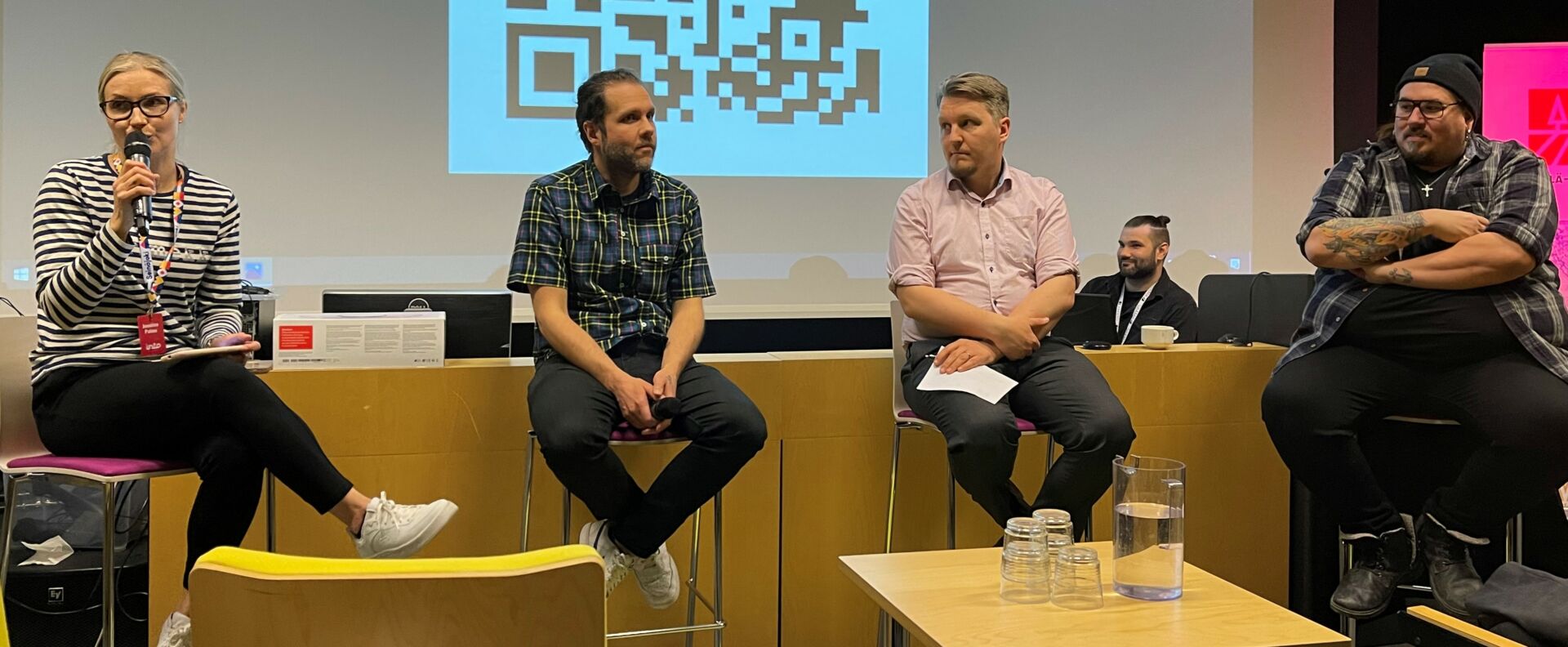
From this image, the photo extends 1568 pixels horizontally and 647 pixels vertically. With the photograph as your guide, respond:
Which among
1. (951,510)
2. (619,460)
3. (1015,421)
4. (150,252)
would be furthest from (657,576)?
(150,252)

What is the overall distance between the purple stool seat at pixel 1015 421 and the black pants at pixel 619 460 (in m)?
0.42

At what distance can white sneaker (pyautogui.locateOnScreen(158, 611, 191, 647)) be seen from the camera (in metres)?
2.02

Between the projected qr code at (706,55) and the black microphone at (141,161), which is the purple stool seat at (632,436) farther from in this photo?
the projected qr code at (706,55)

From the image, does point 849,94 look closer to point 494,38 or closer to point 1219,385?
point 494,38

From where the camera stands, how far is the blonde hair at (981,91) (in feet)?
9.07

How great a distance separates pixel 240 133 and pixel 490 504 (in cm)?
246

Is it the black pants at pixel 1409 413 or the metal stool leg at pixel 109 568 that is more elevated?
the black pants at pixel 1409 413

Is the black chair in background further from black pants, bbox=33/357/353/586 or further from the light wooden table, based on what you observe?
black pants, bbox=33/357/353/586

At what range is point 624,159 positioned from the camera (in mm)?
2580

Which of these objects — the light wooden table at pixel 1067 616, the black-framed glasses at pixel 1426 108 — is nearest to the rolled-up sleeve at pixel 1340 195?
the black-framed glasses at pixel 1426 108

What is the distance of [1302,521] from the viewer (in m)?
3.08

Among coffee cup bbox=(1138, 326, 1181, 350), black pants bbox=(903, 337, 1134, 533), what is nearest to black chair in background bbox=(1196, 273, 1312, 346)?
coffee cup bbox=(1138, 326, 1181, 350)

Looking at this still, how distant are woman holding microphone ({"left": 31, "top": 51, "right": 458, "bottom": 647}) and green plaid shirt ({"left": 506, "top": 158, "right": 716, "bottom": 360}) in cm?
56

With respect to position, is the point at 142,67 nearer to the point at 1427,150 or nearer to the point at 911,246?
the point at 911,246
